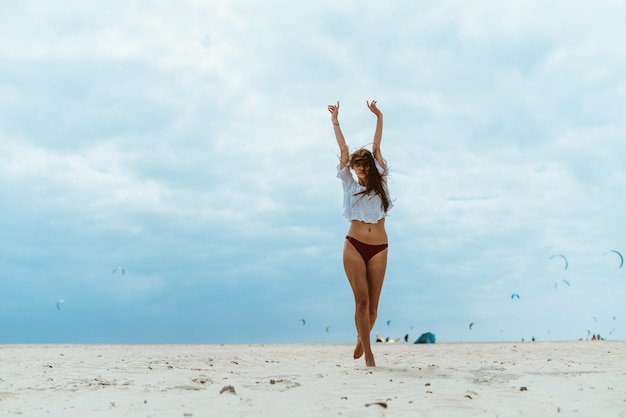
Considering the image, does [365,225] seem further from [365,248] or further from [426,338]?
[426,338]

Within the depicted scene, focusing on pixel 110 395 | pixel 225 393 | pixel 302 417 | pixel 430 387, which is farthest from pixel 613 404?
pixel 110 395

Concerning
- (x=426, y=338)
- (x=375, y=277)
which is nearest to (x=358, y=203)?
(x=375, y=277)

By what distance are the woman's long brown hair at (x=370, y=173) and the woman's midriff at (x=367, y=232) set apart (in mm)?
376

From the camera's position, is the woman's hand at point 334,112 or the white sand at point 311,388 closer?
the white sand at point 311,388

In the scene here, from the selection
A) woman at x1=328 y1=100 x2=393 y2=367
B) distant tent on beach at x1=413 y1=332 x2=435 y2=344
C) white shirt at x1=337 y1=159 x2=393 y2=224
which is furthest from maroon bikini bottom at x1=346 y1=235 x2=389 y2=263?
distant tent on beach at x1=413 y1=332 x2=435 y2=344

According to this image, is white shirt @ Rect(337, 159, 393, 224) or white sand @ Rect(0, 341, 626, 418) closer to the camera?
white sand @ Rect(0, 341, 626, 418)

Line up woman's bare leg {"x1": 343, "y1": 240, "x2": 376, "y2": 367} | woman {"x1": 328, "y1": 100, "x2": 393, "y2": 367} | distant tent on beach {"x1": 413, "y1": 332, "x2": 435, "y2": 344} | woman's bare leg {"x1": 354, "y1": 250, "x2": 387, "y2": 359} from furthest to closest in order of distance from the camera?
distant tent on beach {"x1": 413, "y1": 332, "x2": 435, "y2": 344} → woman's bare leg {"x1": 354, "y1": 250, "x2": 387, "y2": 359} → woman {"x1": 328, "y1": 100, "x2": 393, "y2": 367} → woman's bare leg {"x1": 343, "y1": 240, "x2": 376, "y2": 367}

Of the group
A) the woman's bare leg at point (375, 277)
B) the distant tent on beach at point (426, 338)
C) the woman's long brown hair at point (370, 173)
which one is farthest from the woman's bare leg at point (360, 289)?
the distant tent on beach at point (426, 338)

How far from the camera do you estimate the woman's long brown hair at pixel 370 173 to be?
27.7 feet

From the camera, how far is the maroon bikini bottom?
8.44 metres

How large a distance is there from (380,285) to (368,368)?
1.19 meters

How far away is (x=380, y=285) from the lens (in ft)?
28.3

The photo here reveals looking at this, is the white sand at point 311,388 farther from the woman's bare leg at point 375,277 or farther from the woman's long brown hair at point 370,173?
the woman's long brown hair at point 370,173

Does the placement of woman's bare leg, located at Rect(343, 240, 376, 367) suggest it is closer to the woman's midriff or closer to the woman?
the woman
